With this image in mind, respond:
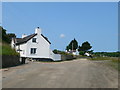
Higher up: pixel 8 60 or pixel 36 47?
pixel 36 47

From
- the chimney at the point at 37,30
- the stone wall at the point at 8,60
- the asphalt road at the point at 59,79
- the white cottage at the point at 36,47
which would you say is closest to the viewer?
the asphalt road at the point at 59,79

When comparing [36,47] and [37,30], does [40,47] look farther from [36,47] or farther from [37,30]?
[37,30]

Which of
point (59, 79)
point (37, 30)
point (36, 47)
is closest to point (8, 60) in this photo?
point (59, 79)

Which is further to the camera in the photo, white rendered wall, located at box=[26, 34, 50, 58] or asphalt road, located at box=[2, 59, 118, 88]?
white rendered wall, located at box=[26, 34, 50, 58]

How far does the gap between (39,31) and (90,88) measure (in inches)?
1703

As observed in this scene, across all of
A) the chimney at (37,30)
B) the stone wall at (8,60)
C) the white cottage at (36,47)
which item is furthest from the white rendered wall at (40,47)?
the stone wall at (8,60)

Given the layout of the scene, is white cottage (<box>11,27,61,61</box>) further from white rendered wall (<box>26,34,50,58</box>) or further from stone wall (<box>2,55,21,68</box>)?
stone wall (<box>2,55,21,68</box>)

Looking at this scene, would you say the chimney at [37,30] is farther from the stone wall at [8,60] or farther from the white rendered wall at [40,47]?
the stone wall at [8,60]

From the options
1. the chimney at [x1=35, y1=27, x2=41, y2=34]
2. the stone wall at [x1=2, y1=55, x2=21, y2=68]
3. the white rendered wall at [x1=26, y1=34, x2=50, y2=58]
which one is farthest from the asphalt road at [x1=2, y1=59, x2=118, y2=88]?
the chimney at [x1=35, y1=27, x2=41, y2=34]

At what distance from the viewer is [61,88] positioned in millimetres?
11070

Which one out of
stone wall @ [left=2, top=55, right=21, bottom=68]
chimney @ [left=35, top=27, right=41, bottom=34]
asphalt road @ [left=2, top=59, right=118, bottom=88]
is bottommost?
asphalt road @ [left=2, top=59, right=118, bottom=88]

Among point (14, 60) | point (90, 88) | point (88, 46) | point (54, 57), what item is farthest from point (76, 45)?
point (90, 88)

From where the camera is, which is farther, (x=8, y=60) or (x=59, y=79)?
(x=8, y=60)

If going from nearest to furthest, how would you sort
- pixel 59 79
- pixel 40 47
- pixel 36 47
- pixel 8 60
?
pixel 59 79, pixel 8 60, pixel 36 47, pixel 40 47
